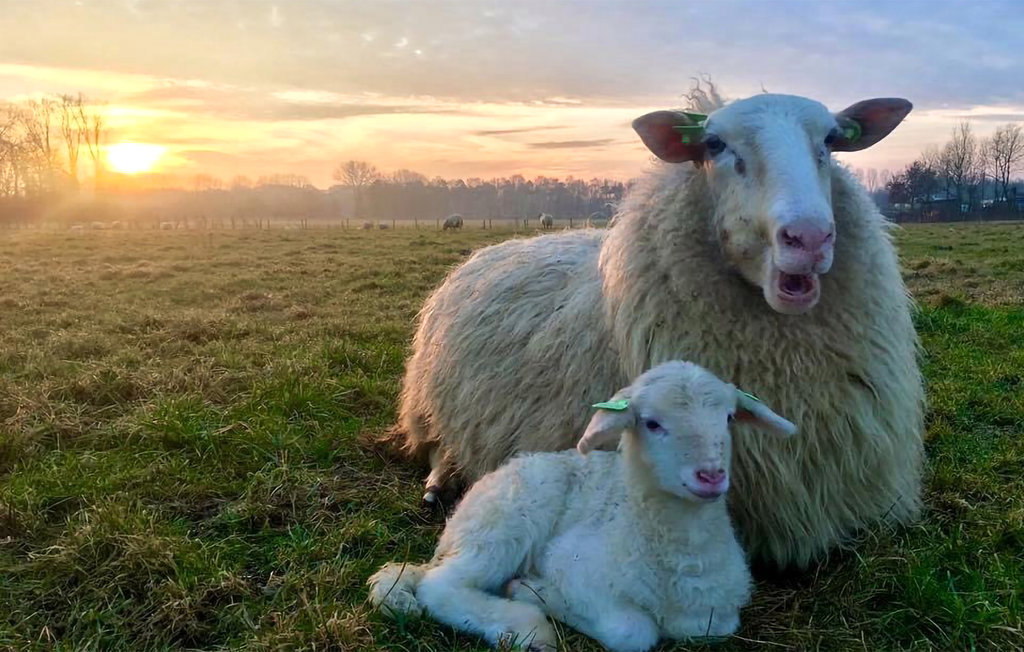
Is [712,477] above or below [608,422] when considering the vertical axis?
below

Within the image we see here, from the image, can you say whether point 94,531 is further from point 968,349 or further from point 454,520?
point 968,349

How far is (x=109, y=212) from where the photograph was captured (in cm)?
5572

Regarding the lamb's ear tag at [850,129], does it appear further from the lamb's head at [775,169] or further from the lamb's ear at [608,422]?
the lamb's ear at [608,422]

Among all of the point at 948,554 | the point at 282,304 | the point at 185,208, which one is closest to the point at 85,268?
the point at 282,304

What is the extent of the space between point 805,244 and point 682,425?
737 millimetres

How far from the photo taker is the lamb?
8.39 feet

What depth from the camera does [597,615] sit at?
2.64 m

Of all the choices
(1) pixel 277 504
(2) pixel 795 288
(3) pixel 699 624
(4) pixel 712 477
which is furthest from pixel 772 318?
(1) pixel 277 504

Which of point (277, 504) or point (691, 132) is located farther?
point (277, 504)

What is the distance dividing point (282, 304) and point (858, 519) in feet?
25.8

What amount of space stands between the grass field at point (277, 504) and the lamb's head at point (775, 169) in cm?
111

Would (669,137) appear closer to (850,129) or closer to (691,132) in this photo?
(691,132)

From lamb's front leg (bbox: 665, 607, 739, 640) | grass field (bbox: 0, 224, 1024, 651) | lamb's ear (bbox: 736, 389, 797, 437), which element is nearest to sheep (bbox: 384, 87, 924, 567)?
grass field (bbox: 0, 224, 1024, 651)

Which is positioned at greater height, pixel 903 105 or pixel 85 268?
pixel 903 105
